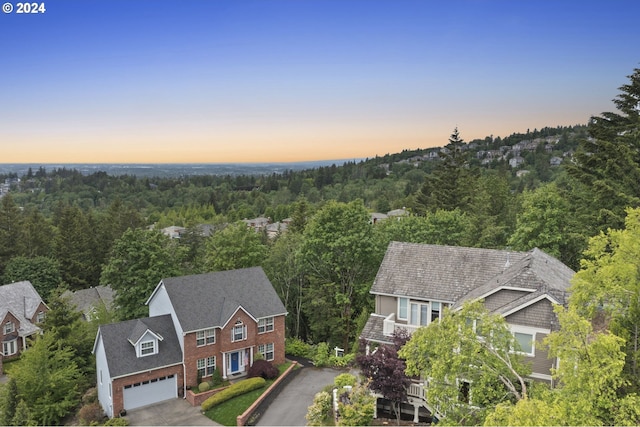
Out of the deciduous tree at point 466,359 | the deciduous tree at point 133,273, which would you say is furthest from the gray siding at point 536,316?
the deciduous tree at point 133,273

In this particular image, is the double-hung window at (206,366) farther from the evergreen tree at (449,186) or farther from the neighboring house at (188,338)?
the evergreen tree at (449,186)

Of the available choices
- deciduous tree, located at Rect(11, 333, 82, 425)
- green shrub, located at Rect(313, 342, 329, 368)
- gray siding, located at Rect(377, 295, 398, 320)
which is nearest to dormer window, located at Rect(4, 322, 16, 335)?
deciduous tree, located at Rect(11, 333, 82, 425)

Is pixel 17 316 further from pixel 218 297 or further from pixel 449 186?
pixel 449 186

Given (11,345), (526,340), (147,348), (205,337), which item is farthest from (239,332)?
(11,345)

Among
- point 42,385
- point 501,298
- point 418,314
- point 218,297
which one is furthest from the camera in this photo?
point 218,297

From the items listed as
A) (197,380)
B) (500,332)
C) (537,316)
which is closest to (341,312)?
(197,380)

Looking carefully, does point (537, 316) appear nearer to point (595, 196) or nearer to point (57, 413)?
point (595, 196)

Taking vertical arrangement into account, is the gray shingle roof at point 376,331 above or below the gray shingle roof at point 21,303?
above
